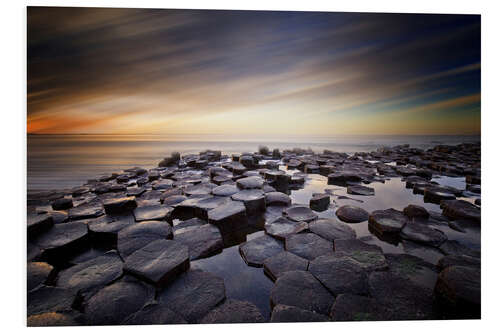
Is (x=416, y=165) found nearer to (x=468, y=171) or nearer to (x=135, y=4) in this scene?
(x=468, y=171)

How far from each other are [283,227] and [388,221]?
0.98 metres

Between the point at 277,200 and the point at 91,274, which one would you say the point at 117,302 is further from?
the point at 277,200

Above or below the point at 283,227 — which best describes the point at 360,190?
above

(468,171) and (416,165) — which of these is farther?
(416,165)

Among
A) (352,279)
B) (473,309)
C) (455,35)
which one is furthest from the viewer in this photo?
(455,35)

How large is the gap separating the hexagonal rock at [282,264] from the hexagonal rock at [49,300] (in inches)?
44.6

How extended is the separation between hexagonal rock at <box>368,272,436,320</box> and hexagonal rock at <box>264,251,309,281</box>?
41cm

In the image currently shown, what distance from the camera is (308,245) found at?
5.36 feet

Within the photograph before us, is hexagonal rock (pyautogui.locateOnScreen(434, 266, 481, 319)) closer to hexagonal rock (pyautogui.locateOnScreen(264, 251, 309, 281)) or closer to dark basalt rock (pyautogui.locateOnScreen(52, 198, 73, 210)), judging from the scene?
hexagonal rock (pyautogui.locateOnScreen(264, 251, 309, 281))

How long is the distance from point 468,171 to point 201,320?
5.37 m

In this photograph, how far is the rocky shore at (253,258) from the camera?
1.11 m

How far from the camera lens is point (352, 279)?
127 centimetres

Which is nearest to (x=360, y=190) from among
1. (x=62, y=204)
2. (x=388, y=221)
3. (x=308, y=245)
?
(x=388, y=221)

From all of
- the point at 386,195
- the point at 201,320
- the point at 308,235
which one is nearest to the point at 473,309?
the point at 308,235
